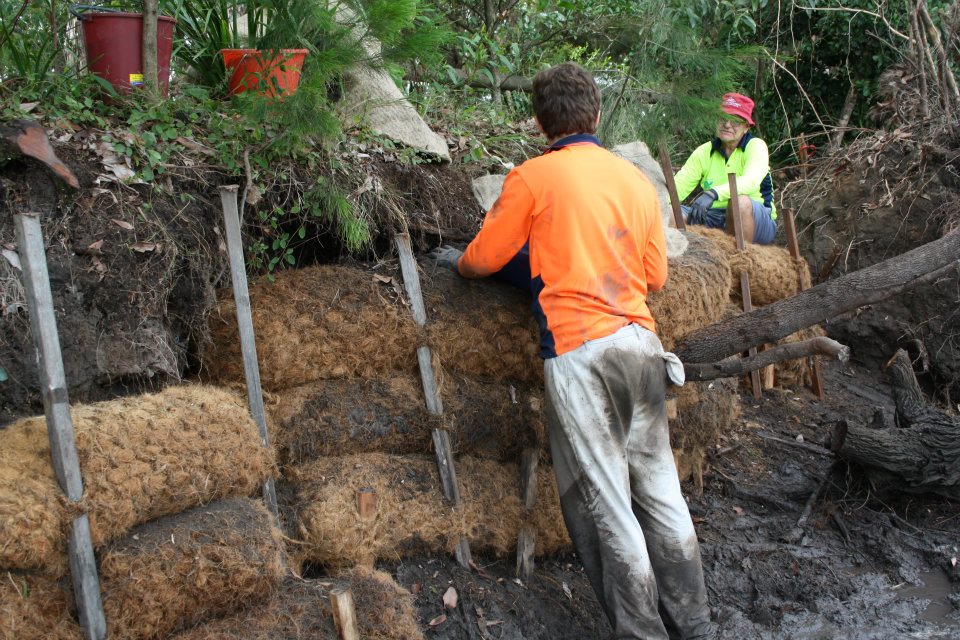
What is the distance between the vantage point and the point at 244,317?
356 centimetres

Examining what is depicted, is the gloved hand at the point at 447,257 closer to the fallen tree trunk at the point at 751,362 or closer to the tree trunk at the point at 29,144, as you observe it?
the fallen tree trunk at the point at 751,362

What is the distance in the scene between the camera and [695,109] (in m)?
4.93

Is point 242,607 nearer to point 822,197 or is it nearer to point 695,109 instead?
point 695,109

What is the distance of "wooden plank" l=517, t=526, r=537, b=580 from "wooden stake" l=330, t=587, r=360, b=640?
4.48 ft

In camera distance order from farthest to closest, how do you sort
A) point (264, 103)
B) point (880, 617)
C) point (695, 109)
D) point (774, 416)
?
point (774, 416), point (695, 109), point (880, 617), point (264, 103)

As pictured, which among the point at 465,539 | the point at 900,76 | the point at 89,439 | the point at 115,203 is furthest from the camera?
the point at 900,76

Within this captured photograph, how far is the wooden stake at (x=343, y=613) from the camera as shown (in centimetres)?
313

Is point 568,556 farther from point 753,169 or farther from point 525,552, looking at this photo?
point 753,169

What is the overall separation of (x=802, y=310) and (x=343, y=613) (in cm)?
275

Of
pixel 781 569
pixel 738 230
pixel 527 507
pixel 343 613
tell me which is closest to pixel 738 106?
pixel 738 230

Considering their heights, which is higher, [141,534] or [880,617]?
[141,534]

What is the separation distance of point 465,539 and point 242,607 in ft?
4.38

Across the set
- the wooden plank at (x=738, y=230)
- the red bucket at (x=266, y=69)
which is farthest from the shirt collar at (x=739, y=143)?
the red bucket at (x=266, y=69)

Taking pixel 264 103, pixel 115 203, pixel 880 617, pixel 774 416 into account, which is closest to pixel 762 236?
pixel 774 416
